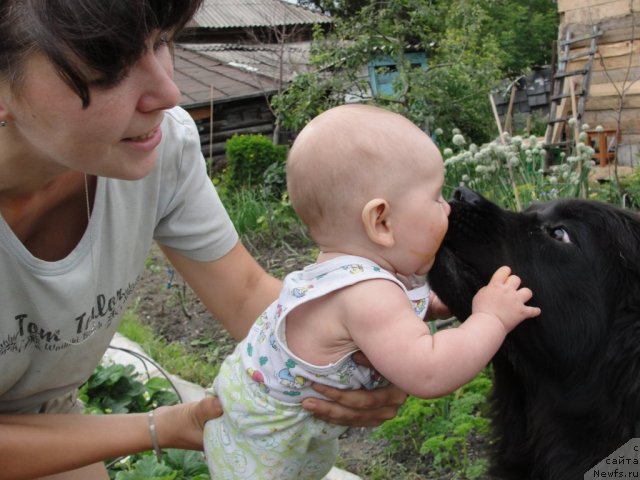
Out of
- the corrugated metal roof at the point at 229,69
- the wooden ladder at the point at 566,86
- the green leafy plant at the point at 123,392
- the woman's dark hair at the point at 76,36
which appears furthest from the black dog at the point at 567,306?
the corrugated metal roof at the point at 229,69

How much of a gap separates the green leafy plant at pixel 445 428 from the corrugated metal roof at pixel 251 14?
612 inches

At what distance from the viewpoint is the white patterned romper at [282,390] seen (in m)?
1.80

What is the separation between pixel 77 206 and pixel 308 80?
6.06m

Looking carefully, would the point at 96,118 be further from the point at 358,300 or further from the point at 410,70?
the point at 410,70

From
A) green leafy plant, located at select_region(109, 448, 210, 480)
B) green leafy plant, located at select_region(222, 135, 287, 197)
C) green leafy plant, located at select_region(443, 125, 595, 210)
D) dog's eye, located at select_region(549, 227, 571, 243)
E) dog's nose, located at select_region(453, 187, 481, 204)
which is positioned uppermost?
dog's nose, located at select_region(453, 187, 481, 204)

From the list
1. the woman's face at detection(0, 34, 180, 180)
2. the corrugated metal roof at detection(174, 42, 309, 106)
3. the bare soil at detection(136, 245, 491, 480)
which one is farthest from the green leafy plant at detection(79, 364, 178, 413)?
the corrugated metal roof at detection(174, 42, 309, 106)

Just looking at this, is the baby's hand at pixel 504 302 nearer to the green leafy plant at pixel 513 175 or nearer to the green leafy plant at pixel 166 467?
the green leafy plant at pixel 166 467

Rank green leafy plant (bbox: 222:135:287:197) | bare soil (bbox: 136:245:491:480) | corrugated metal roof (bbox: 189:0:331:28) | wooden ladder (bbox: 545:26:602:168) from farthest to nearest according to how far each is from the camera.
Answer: corrugated metal roof (bbox: 189:0:331:28) < green leafy plant (bbox: 222:135:287:197) < wooden ladder (bbox: 545:26:602:168) < bare soil (bbox: 136:245:491:480)

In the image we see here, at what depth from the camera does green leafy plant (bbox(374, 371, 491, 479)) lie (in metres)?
2.77

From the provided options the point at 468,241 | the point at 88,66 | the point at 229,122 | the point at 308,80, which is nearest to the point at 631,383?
the point at 468,241

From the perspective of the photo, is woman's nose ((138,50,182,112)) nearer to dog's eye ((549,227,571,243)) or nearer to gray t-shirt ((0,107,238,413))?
gray t-shirt ((0,107,238,413))

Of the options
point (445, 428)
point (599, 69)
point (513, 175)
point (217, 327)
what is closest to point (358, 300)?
point (445, 428)

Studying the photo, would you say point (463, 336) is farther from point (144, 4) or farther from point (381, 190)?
point (144, 4)

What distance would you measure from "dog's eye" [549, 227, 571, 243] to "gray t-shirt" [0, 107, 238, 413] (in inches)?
41.3
